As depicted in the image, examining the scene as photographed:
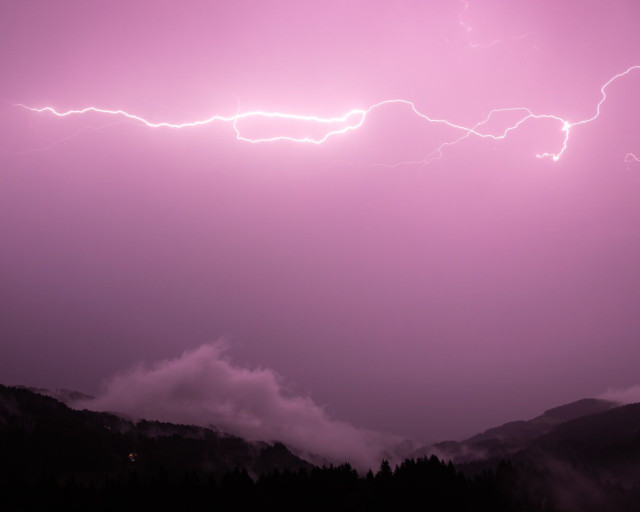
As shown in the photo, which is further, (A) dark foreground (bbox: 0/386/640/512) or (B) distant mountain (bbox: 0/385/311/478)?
(B) distant mountain (bbox: 0/385/311/478)

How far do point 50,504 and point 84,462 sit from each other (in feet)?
265

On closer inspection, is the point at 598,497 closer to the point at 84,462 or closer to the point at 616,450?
the point at 616,450

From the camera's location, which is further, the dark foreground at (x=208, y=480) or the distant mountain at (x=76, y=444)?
the distant mountain at (x=76, y=444)

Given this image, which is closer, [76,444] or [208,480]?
[208,480]

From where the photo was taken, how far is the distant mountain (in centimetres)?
14336

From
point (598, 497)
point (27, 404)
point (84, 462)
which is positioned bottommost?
point (598, 497)

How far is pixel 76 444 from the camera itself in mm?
154250

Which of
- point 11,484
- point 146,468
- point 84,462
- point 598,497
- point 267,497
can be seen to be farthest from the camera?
point 146,468

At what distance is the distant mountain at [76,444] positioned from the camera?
143363 mm

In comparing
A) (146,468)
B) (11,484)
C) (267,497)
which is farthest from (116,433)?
(267,497)

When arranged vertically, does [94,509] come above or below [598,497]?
above

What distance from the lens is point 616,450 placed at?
162750mm

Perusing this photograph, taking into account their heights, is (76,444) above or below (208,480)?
above

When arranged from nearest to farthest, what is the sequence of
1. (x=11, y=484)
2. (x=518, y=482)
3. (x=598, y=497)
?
1. (x=11, y=484)
2. (x=518, y=482)
3. (x=598, y=497)
